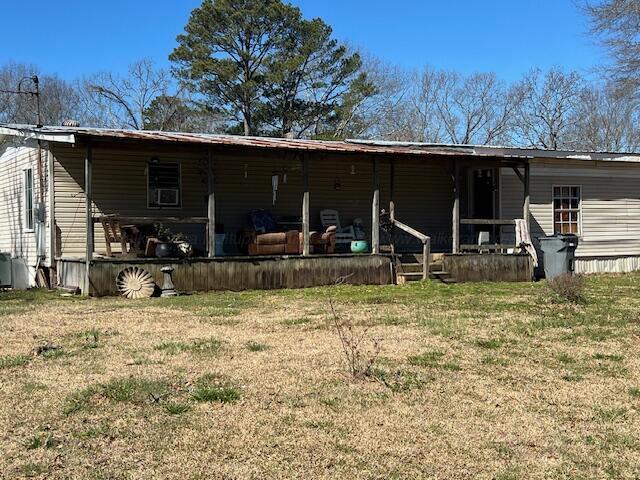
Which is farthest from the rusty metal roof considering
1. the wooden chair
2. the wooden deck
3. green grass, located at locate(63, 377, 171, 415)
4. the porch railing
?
green grass, located at locate(63, 377, 171, 415)

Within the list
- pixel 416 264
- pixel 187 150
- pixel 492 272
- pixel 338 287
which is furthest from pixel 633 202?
pixel 187 150

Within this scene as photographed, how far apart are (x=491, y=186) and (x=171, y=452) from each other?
47.9ft

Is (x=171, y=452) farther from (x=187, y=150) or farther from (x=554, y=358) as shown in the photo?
(x=187, y=150)

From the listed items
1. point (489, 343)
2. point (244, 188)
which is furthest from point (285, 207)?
point (489, 343)

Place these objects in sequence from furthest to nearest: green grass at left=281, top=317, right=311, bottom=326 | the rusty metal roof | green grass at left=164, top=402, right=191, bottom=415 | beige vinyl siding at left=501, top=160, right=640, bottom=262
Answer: beige vinyl siding at left=501, top=160, right=640, bottom=262
the rusty metal roof
green grass at left=281, top=317, right=311, bottom=326
green grass at left=164, top=402, right=191, bottom=415

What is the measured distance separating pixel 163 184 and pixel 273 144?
8.86ft

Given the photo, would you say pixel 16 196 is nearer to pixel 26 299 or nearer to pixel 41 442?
pixel 26 299

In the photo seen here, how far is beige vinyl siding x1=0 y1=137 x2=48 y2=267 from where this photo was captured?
47.4ft

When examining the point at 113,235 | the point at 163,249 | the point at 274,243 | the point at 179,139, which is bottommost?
the point at 163,249

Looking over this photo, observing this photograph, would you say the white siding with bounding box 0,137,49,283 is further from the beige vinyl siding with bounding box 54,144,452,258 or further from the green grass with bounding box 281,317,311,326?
the green grass with bounding box 281,317,311,326

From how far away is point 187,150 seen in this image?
1298cm

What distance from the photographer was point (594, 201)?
1784cm

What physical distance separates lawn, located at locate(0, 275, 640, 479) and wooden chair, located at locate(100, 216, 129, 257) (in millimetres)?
3641

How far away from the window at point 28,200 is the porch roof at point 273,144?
1.02m
